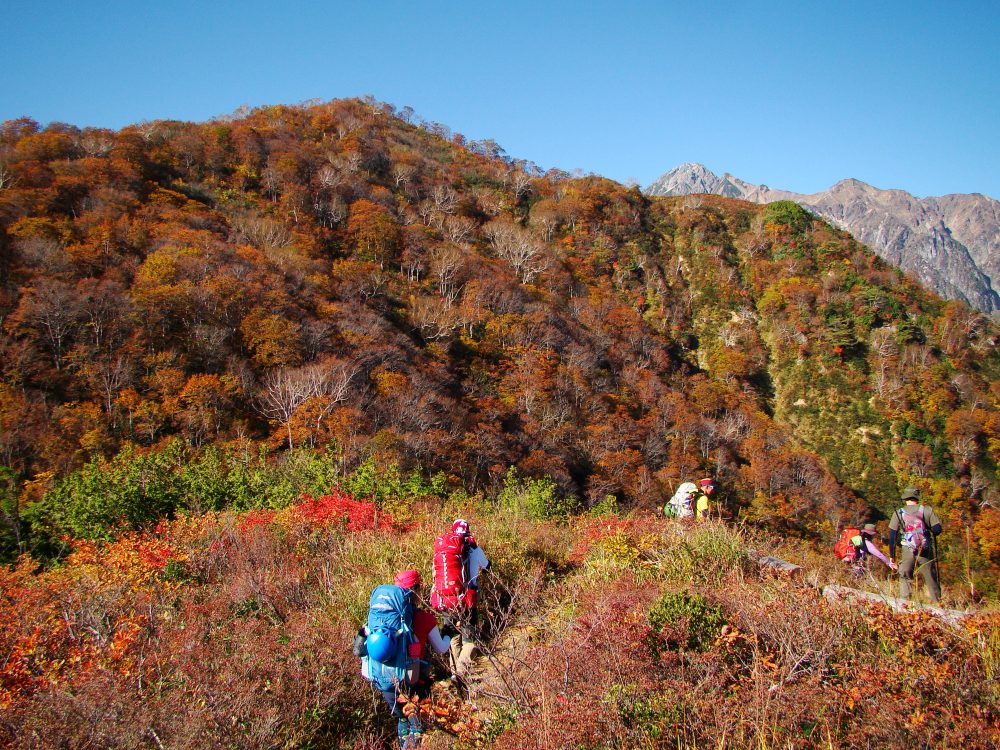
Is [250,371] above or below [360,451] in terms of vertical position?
above

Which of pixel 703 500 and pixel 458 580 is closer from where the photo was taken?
pixel 458 580

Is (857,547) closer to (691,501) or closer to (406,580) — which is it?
(691,501)

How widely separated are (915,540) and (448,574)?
15.3 ft

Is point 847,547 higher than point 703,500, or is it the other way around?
point 703,500

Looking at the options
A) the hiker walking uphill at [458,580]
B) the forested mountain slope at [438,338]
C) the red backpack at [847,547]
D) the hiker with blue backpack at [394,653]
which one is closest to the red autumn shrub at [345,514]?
the forested mountain slope at [438,338]

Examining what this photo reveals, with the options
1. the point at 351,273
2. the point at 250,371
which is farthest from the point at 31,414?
the point at 351,273

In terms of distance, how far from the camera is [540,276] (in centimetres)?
4994

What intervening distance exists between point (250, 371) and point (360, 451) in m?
10.1

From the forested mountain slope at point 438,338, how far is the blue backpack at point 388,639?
5.45m

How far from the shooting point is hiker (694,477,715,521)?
20.2 feet

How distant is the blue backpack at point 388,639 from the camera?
10.1ft

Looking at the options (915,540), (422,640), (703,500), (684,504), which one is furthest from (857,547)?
(422,640)

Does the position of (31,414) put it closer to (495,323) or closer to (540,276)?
(495,323)

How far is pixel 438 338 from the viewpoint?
36.2 meters
